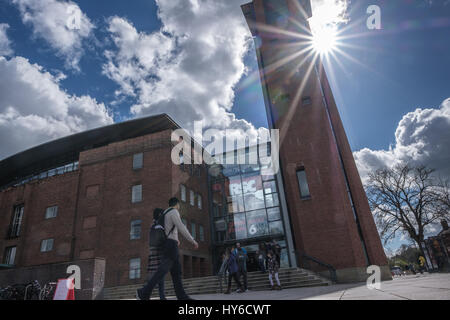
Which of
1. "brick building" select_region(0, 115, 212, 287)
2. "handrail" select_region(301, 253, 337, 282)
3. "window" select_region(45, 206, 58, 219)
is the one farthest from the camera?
A: "window" select_region(45, 206, 58, 219)

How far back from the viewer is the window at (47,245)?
23.8 meters

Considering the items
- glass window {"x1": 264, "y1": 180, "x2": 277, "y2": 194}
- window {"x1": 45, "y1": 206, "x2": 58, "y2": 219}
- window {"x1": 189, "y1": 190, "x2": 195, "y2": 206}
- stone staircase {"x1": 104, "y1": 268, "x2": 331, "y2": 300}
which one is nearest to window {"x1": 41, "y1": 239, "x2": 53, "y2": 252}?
window {"x1": 45, "y1": 206, "x2": 58, "y2": 219}

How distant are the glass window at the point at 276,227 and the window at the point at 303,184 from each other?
6578mm

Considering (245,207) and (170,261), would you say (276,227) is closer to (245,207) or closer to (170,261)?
(245,207)

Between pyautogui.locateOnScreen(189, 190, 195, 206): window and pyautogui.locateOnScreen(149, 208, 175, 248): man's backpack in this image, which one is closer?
pyautogui.locateOnScreen(149, 208, 175, 248): man's backpack

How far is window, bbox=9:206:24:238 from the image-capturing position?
26.6 m

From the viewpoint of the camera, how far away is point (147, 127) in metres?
26.0

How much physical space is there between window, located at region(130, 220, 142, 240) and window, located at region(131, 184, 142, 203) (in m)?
1.76

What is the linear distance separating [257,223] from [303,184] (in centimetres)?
752

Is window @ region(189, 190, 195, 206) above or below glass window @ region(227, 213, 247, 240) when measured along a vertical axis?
above

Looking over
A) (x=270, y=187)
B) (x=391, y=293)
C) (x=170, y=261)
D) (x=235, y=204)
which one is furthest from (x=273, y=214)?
(x=170, y=261)

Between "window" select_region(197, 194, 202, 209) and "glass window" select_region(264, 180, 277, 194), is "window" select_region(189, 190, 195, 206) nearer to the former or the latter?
"window" select_region(197, 194, 202, 209)

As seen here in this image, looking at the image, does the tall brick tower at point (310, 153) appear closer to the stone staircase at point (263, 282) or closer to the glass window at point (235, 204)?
the stone staircase at point (263, 282)

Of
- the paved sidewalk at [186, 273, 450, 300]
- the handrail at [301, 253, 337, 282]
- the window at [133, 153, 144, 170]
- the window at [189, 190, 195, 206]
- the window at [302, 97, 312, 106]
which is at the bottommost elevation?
the paved sidewalk at [186, 273, 450, 300]
